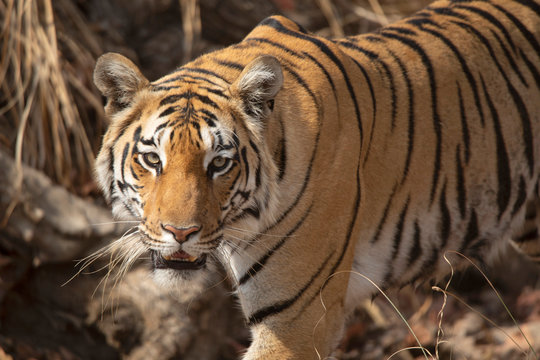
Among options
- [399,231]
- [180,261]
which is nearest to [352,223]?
[399,231]

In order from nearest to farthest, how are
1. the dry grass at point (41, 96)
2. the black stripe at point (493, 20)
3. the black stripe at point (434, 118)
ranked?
the black stripe at point (434, 118)
the black stripe at point (493, 20)
the dry grass at point (41, 96)

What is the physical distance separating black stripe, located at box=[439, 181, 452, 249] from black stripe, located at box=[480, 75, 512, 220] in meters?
0.33

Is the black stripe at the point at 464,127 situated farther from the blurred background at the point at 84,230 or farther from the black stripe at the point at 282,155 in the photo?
the black stripe at the point at 282,155

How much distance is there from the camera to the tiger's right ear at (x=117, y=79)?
106 inches

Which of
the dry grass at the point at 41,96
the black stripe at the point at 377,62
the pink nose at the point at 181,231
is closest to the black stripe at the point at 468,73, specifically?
the black stripe at the point at 377,62

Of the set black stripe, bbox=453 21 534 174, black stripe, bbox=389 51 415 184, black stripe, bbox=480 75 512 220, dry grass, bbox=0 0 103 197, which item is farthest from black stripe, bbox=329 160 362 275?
dry grass, bbox=0 0 103 197

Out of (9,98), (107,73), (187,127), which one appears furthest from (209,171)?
(9,98)

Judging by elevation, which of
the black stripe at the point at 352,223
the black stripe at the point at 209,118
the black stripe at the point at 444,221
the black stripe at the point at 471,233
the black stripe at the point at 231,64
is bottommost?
the black stripe at the point at 471,233

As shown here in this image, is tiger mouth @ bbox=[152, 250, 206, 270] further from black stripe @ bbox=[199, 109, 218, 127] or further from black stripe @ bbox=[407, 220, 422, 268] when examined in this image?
black stripe @ bbox=[407, 220, 422, 268]

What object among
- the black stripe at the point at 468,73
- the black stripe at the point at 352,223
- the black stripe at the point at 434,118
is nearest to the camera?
the black stripe at the point at 352,223

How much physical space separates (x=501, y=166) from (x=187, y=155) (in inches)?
71.8

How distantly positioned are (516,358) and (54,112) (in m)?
3.69

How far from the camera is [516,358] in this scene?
4848mm

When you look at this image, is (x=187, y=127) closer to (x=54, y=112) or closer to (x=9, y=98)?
(x=54, y=112)
